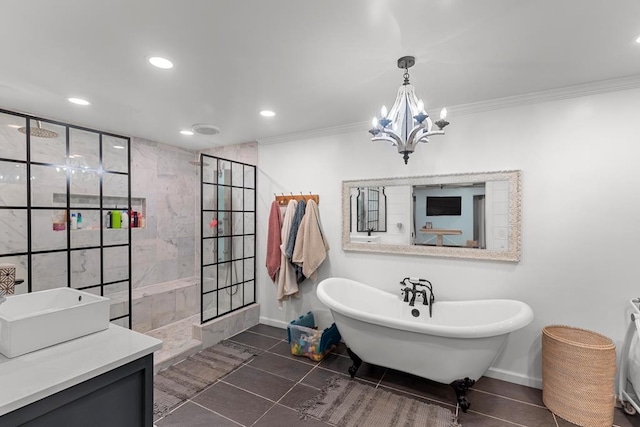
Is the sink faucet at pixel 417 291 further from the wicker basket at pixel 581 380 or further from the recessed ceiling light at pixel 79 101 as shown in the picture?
the recessed ceiling light at pixel 79 101

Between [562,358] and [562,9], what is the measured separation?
2196 millimetres

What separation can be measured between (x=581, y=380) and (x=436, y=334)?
3.35 ft

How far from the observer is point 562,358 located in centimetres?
206

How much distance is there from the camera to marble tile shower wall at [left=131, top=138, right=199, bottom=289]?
3.73 meters

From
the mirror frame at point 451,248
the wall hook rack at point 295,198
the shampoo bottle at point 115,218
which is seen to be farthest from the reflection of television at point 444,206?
the shampoo bottle at point 115,218

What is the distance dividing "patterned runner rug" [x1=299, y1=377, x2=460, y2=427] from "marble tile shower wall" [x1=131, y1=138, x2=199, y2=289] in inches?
111

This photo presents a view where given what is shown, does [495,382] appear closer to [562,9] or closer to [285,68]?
[562,9]

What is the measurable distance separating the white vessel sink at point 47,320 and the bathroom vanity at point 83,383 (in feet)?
0.11

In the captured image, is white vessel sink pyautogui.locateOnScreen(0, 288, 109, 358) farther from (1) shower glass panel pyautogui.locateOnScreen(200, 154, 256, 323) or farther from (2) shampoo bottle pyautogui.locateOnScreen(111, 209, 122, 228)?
(2) shampoo bottle pyautogui.locateOnScreen(111, 209, 122, 228)

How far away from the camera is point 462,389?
214 cm

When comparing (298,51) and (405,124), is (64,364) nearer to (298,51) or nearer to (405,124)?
(298,51)

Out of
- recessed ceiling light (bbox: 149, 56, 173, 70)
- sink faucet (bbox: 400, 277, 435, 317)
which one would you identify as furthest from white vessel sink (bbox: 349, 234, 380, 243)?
recessed ceiling light (bbox: 149, 56, 173, 70)

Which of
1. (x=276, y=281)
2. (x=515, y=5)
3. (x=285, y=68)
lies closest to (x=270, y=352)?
(x=276, y=281)

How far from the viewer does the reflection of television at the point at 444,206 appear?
271 centimetres
